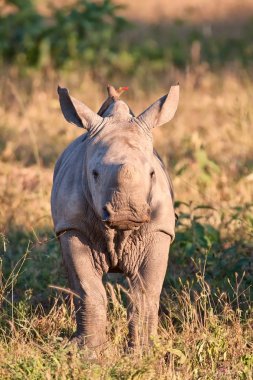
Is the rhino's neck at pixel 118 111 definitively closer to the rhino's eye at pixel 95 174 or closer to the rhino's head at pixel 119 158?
the rhino's head at pixel 119 158

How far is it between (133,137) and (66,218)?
0.63 metres

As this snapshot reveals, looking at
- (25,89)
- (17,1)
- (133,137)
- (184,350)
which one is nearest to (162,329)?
(184,350)

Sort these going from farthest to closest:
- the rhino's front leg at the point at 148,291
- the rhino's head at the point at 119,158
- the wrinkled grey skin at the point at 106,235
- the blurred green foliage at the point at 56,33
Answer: the blurred green foliage at the point at 56,33
the rhino's front leg at the point at 148,291
the wrinkled grey skin at the point at 106,235
the rhino's head at the point at 119,158

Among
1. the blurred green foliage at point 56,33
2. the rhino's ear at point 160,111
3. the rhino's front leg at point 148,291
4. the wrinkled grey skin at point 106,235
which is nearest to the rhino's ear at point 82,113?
the wrinkled grey skin at point 106,235

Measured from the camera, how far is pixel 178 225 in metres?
7.74

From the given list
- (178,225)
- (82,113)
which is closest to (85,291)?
(82,113)

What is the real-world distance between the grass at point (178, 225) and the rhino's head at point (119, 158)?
0.57 m

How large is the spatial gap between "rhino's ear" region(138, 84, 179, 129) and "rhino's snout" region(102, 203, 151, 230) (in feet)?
2.30

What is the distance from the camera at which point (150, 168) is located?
5.34 metres

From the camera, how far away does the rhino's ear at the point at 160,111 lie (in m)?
5.66

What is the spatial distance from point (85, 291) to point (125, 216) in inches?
30.9

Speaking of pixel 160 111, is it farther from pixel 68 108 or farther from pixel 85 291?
pixel 85 291

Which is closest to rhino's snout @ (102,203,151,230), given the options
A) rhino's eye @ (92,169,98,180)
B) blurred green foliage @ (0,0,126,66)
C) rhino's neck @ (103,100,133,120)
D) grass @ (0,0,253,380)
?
rhino's eye @ (92,169,98,180)

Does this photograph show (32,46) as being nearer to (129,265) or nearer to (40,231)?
(40,231)
